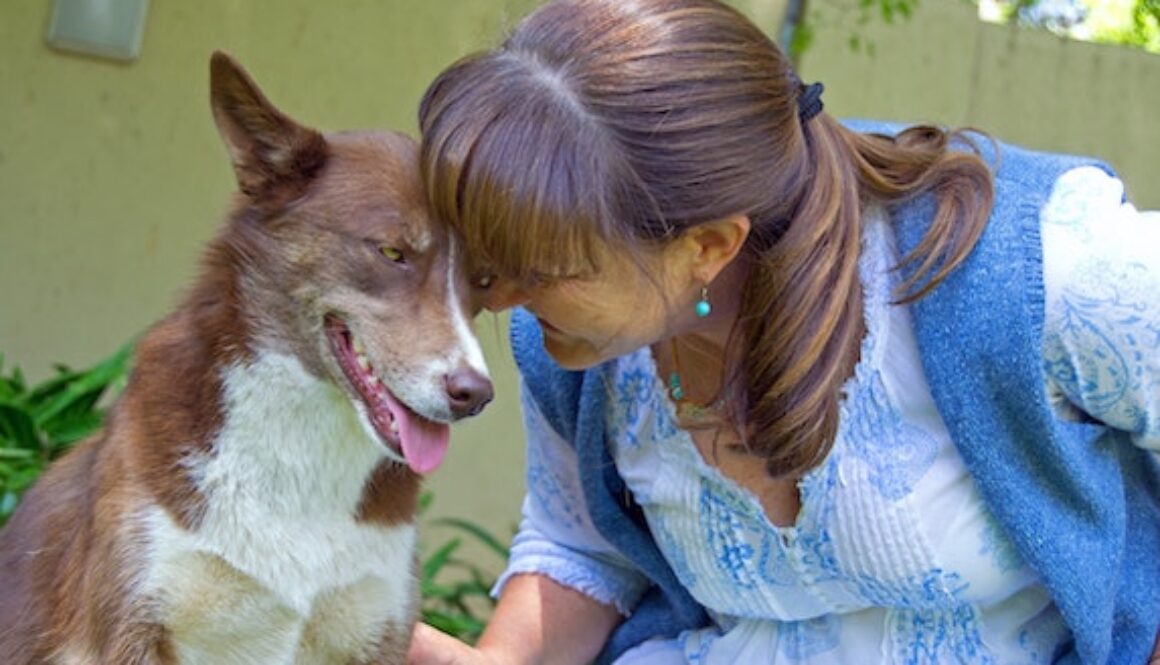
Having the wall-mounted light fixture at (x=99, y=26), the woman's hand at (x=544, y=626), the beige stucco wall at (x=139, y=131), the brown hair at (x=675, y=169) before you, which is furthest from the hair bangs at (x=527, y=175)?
the wall-mounted light fixture at (x=99, y=26)

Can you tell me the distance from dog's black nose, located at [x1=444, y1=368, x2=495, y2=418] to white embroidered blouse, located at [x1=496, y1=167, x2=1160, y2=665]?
0.51 metres

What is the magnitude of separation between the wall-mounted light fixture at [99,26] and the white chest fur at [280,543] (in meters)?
2.56

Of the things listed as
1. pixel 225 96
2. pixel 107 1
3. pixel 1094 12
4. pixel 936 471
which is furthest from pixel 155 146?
pixel 1094 12

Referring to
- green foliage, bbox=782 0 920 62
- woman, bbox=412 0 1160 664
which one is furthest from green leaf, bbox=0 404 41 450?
green foliage, bbox=782 0 920 62

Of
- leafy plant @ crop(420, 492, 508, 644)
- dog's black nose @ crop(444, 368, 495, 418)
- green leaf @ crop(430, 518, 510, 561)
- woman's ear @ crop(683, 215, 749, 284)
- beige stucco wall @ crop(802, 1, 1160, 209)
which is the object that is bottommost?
leafy plant @ crop(420, 492, 508, 644)

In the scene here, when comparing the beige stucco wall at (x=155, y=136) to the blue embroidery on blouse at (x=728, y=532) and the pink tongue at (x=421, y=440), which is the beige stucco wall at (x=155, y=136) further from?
the pink tongue at (x=421, y=440)

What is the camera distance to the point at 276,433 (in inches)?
105

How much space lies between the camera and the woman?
243 cm

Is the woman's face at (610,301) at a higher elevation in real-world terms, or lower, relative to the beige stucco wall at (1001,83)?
lower

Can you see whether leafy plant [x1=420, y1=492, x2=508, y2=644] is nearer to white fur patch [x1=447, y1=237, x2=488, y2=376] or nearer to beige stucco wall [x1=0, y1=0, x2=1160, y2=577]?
beige stucco wall [x1=0, y1=0, x2=1160, y2=577]

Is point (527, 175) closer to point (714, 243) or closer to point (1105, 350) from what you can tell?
point (714, 243)

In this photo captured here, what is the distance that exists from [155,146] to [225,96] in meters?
2.59

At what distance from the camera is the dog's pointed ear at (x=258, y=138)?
253 cm

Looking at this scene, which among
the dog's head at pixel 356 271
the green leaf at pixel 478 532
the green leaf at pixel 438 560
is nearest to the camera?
the dog's head at pixel 356 271
